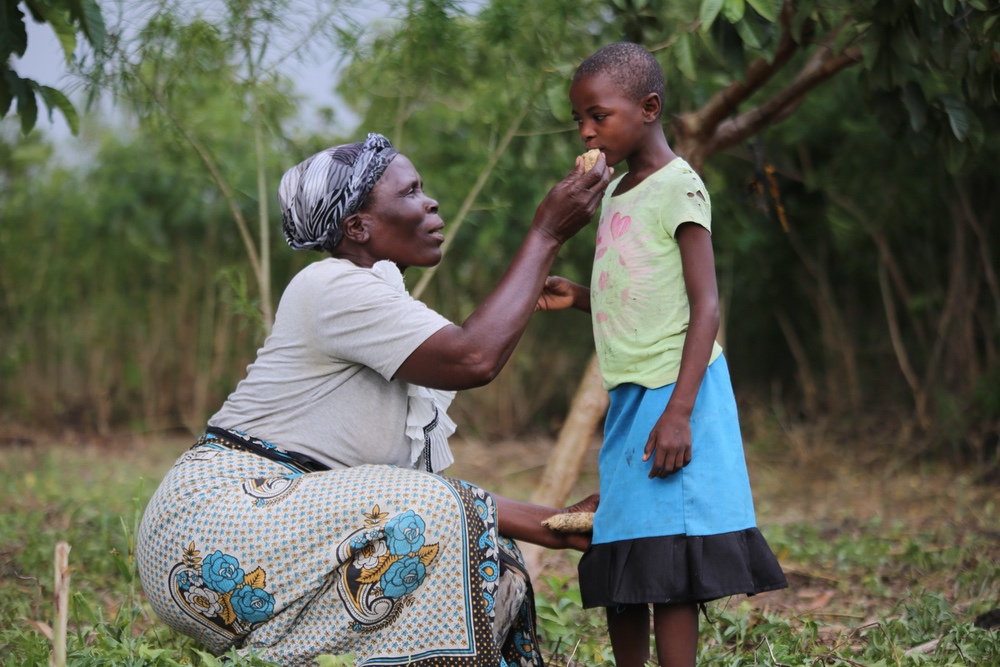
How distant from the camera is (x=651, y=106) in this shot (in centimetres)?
225

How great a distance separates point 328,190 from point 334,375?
422 mm

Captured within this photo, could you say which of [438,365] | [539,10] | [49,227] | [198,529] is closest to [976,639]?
[438,365]

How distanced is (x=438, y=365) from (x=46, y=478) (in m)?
3.87

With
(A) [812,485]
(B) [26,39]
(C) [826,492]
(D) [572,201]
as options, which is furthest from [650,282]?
(A) [812,485]

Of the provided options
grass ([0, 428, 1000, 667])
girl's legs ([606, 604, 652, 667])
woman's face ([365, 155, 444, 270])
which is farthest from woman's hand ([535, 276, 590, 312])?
grass ([0, 428, 1000, 667])

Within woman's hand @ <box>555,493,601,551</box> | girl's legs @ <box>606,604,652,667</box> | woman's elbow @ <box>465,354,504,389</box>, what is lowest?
girl's legs @ <box>606,604,652,667</box>

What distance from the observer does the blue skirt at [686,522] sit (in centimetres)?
203

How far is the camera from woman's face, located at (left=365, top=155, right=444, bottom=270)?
239 centimetres

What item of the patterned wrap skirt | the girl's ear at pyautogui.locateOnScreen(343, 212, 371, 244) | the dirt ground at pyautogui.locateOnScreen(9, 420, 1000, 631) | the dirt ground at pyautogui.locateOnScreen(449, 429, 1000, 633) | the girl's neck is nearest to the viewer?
the patterned wrap skirt

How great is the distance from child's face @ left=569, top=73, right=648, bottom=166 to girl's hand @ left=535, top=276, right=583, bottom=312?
365 millimetres

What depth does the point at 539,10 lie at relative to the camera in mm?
3459

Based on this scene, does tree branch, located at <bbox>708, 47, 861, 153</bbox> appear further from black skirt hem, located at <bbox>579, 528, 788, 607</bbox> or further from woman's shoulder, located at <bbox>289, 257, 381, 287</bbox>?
black skirt hem, located at <bbox>579, 528, 788, 607</bbox>

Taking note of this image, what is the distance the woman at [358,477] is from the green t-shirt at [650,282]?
0.39 feet

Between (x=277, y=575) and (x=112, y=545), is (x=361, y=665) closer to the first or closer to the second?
(x=277, y=575)
